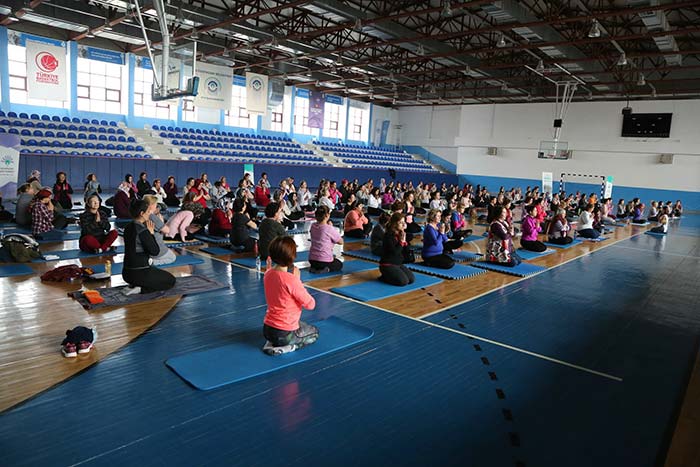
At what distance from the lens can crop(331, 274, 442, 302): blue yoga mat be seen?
6426mm

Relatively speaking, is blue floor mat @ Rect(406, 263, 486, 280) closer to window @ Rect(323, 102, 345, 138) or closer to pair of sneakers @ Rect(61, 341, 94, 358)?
pair of sneakers @ Rect(61, 341, 94, 358)

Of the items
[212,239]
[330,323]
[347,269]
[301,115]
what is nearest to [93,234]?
[212,239]

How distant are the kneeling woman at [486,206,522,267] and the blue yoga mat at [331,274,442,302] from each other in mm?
1926

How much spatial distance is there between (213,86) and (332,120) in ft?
43.9

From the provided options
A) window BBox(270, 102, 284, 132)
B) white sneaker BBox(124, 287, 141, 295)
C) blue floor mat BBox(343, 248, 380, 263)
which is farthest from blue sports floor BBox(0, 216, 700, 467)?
window BBox(270, 102, 284, 132)

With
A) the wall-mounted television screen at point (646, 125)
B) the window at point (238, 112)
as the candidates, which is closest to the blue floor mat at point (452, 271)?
the window at point (238, 112)

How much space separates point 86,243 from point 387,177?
74.3 feet

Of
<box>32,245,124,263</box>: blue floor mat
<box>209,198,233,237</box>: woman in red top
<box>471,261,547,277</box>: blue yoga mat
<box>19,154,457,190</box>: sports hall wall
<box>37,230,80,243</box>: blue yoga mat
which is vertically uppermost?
<box>19,154,457,190</box>: sports hall wall

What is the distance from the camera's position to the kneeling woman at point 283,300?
4109mm

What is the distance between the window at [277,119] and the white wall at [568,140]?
11361 millimetres

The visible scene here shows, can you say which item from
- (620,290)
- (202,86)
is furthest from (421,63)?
(620,290)

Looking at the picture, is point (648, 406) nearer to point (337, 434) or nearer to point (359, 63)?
point (337, 434)

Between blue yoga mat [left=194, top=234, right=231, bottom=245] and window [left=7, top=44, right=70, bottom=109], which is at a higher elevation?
window [left=7, top=44, right=70, bottom=109]

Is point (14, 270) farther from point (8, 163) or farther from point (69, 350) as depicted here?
point (8, 163)
